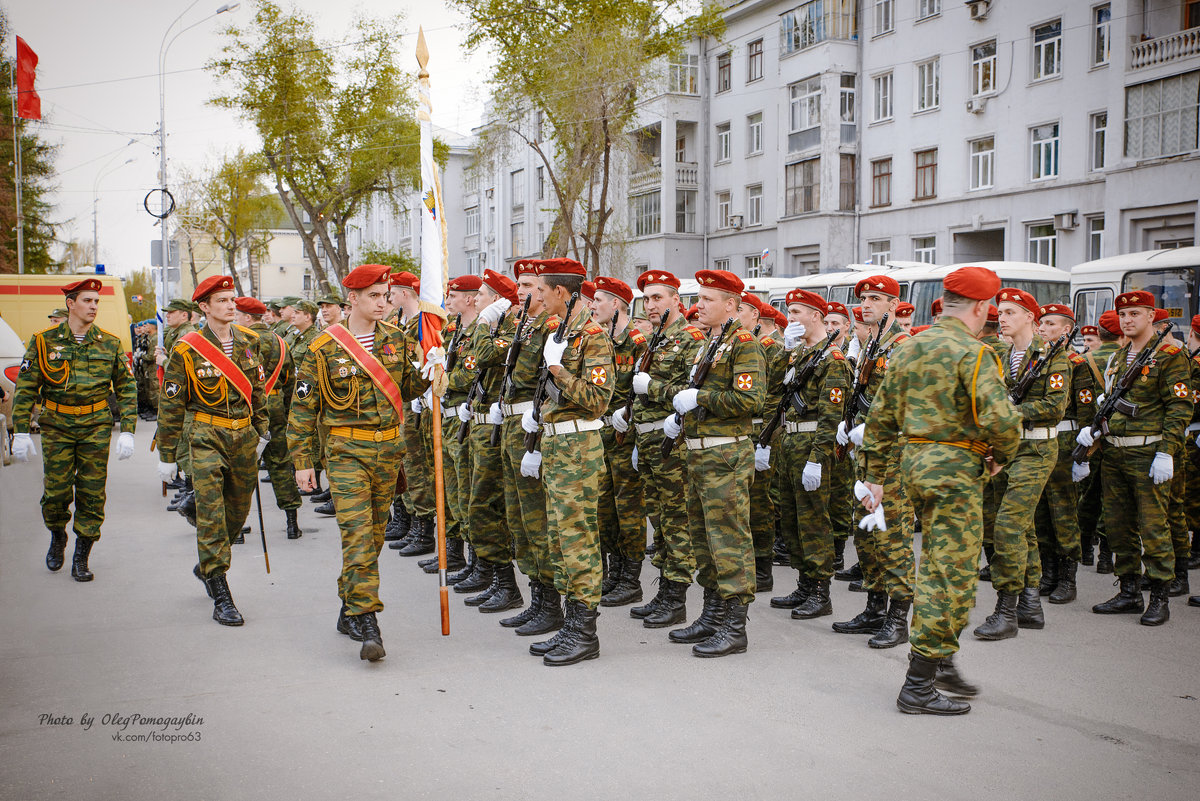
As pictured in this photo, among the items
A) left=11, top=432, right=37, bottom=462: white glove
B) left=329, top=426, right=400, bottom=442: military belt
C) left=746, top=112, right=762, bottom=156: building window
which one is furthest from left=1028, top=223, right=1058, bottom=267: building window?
left=11, top=432, right=37, bottom=462: white glove

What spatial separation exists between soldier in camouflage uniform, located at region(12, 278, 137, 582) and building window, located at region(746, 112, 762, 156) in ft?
101

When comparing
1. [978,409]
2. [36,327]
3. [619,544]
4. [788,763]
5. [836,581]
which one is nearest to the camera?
[788,763]

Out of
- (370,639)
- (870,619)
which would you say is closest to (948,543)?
(870,619)

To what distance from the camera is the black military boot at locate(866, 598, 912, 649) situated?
5898 millimetres

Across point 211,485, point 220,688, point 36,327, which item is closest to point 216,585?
point 211,485

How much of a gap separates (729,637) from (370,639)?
206 cm

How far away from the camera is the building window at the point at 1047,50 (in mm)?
25266

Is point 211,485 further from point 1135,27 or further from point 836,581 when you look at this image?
point 1135,27

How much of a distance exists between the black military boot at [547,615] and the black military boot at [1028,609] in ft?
9.74

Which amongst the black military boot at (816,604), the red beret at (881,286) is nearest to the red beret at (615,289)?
the red beret at (881,286)

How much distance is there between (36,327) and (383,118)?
790 inches

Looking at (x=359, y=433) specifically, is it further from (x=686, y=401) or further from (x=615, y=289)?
(x=615, y=289)

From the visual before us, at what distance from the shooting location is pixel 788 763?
13.6 feet

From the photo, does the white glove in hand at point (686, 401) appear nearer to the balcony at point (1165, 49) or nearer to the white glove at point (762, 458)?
the white glove at point (762, 458)
